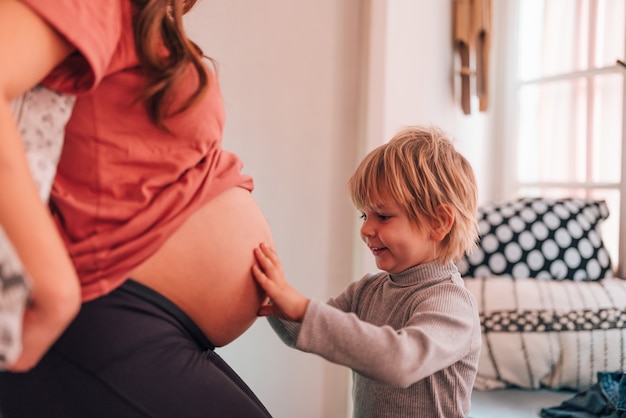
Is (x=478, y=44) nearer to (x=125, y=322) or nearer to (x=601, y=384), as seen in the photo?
(x=601, y=384)

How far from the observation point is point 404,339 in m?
1.00

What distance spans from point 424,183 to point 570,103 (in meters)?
A: 1.47

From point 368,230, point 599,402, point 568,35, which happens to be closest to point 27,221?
point 368,230

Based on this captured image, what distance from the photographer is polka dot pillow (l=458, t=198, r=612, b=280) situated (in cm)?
206

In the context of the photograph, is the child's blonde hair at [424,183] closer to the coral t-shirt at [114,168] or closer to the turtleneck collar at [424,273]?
the turtleneck collar at [424,273]

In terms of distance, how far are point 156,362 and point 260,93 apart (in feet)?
3.76

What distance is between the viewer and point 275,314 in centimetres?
111

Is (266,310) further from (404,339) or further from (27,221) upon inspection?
(27,221)

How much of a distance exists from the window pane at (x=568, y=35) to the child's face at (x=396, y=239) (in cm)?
148

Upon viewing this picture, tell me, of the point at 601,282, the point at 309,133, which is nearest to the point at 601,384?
the point at 601,282

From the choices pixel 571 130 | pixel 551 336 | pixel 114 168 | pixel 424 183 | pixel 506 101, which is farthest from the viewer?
pixel 506 101

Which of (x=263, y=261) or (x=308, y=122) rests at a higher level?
(x=308, y=122)

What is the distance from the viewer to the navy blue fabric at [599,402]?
5.35ft

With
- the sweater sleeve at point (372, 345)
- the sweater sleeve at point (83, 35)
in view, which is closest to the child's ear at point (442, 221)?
the sweater sleeve at point (372, 345)
